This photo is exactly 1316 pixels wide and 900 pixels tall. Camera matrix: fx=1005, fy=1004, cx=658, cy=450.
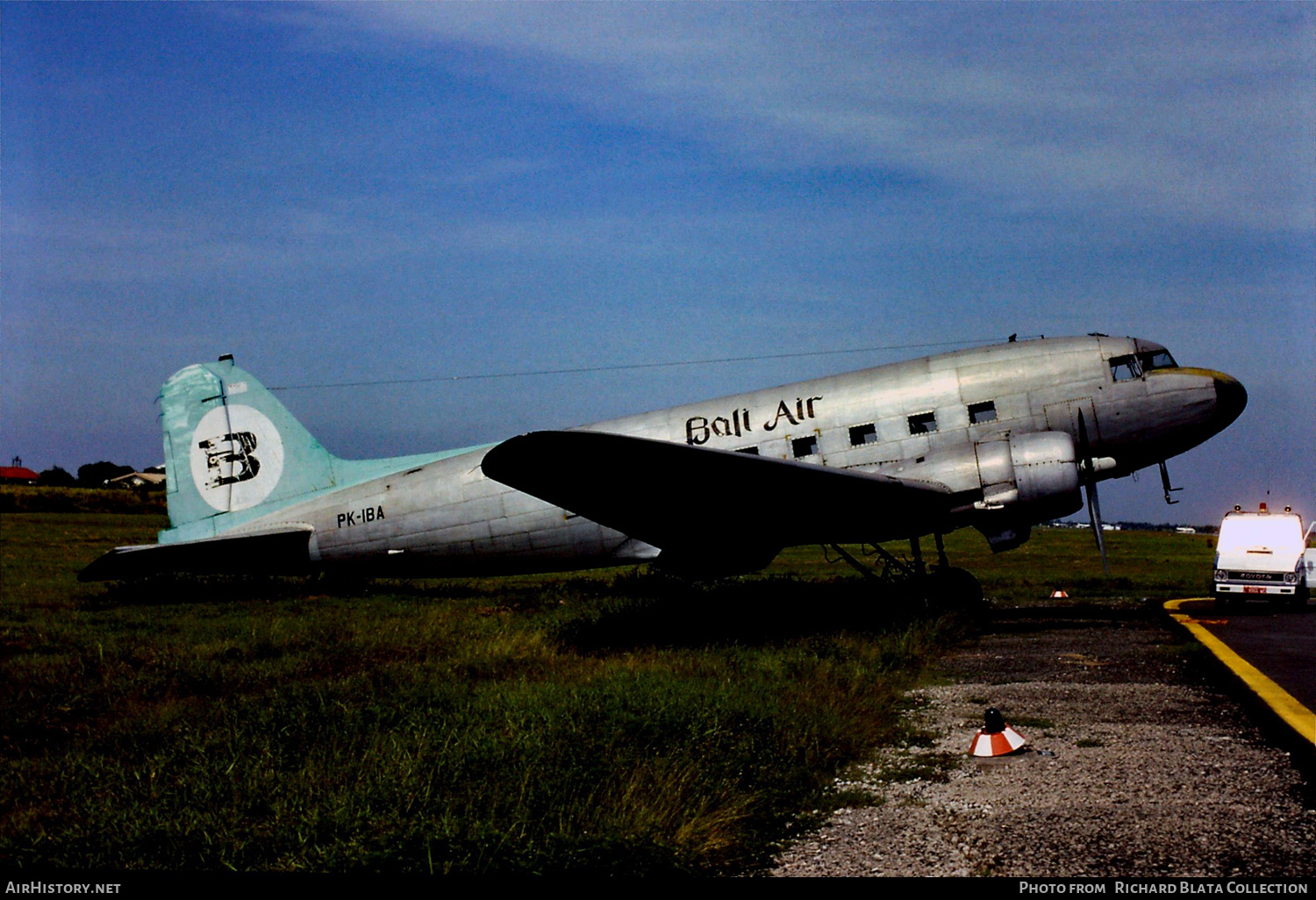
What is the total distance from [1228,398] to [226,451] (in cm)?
1764

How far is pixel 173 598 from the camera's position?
19.3 metres

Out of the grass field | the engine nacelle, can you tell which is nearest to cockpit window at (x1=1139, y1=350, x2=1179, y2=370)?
the engine nacelle

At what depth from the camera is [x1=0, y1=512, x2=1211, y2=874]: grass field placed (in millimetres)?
5418

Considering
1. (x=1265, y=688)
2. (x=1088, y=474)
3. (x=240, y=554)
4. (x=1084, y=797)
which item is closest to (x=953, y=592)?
(x=1088, y=474)

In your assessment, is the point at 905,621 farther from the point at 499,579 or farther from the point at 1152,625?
the point at 499,579

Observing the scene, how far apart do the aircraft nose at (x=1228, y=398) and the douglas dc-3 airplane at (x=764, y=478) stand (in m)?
0.03

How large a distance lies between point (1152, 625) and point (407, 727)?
12.3 m

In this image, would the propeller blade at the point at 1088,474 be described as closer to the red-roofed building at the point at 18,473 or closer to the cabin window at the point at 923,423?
the cabin window at the point at 923,423

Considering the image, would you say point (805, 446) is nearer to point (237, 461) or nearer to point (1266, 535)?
point (1266, 535)

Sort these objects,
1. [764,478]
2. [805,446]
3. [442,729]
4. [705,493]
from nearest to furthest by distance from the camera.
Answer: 1. [442,729]
2. [764,478]
3. [705,493]
4. [805,446]

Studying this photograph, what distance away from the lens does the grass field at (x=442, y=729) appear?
5418 millimetres

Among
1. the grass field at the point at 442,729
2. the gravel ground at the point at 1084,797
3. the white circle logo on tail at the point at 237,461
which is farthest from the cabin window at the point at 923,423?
the white circle logo on tail at the point at 237,461

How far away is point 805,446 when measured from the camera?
1588 centimetres

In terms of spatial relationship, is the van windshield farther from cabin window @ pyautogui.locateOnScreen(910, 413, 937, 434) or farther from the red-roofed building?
the red-roofed building
